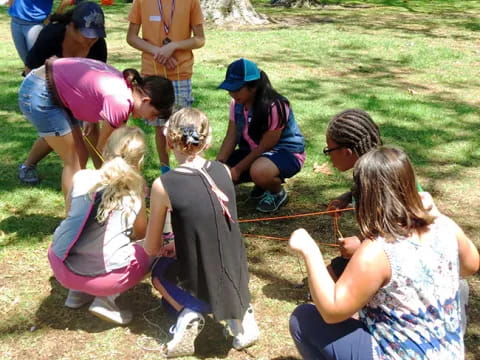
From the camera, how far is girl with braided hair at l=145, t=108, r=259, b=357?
279cm

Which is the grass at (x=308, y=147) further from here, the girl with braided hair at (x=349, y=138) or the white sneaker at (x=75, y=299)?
the girl with braided hair at (x=349, y=138)

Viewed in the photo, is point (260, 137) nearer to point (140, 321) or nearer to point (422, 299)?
point (140, 321)

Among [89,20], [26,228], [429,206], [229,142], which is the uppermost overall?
[89,20]

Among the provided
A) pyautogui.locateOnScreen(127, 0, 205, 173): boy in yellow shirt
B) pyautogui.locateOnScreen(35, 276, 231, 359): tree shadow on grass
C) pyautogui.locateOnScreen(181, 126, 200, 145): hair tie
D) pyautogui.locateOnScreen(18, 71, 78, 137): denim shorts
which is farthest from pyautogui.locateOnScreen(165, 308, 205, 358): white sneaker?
pyautogui.locateOnScreen(127, 0, 205, 173): boy in yellow shirt

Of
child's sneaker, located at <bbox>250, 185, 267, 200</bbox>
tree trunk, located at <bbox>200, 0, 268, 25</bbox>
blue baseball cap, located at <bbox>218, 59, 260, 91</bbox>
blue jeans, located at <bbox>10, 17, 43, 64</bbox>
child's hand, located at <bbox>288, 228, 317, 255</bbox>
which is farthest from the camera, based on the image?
tree trunk, located at <bbox>200, 0, 268, 25</bbox>

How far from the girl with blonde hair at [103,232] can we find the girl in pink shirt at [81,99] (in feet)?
1.59

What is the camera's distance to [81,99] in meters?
3.63

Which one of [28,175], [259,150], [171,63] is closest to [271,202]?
[259,150]

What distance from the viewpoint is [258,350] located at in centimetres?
297

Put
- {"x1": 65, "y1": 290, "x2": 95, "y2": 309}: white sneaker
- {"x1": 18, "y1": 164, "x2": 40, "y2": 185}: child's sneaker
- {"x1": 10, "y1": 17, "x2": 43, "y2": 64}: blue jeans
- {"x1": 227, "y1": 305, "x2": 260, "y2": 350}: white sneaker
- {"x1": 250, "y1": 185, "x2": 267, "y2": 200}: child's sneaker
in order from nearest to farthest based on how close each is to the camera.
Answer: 1. {"x1": 227, "y1": 305, "x2": 260, "y2": 350}: white sneaker
2. {"x1": 65, "y1": 290, "x2": 95, "y2": 309}: white sneaker
3. {"x1": 250, "y1": 185, "x2": 267, "y2": 200}: child's sneaker
4. {"x1": 18, "y1": 164, "x2": 40, "y2": 185}: child's sneaker
5. {"x1": 10, "y1": 17, "x2": 43, "y2": 64}: blue jeans

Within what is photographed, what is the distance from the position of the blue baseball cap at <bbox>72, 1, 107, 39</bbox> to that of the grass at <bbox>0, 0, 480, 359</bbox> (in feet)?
4.35

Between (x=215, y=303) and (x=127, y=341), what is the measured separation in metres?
0.53

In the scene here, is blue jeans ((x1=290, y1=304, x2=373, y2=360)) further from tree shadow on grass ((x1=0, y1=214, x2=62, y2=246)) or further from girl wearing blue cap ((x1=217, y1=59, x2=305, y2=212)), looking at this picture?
tree shadow on grass ((x1=0, y1=214, x2=62, y2=246))

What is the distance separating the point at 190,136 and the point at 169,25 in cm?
210
